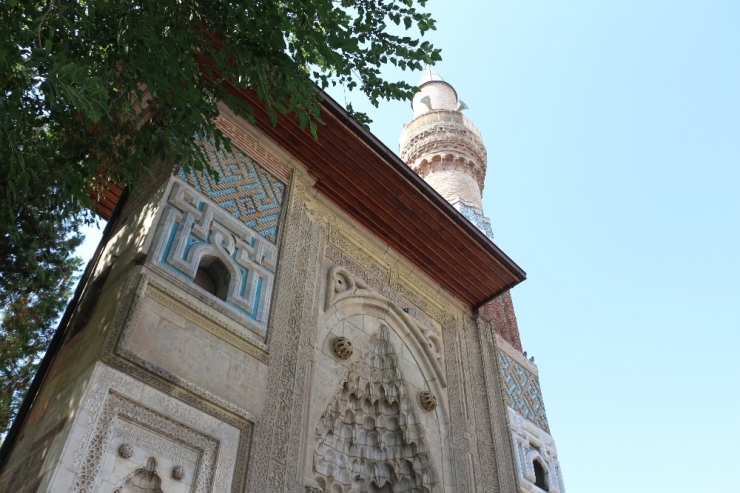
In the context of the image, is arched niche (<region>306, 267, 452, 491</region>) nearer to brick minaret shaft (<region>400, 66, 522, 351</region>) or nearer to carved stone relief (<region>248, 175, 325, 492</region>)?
carved stone relief (<region>248, 175, 325, 492</region>)

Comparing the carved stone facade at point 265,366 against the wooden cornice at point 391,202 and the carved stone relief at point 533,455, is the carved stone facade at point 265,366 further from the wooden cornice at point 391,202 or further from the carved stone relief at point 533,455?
the wooden cornice at point 391,202

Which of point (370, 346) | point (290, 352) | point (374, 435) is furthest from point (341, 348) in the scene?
point (374, 435)

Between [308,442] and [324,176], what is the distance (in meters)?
2.28

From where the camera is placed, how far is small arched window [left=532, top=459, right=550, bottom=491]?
6.00 m

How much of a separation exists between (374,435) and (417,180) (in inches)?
84.2

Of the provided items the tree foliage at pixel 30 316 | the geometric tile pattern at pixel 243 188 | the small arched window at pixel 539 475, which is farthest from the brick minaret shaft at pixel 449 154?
the tree foliage at pixel 30 316

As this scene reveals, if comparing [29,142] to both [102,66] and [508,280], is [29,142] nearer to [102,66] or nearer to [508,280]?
[102,66]

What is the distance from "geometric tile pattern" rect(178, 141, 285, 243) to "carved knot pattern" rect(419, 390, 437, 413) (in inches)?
68.2

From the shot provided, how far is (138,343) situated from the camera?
3.34 m

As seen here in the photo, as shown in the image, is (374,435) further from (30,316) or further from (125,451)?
(30,316)

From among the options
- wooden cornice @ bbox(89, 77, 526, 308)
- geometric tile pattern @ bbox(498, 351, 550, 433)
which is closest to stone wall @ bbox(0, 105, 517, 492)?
wooden cornice @ bbox(89, 77, 526, 308)

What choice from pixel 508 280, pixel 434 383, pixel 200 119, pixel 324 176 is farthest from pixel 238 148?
pixel 508 280

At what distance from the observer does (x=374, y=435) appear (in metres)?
5.09

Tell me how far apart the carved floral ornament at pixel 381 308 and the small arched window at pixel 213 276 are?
107cm
